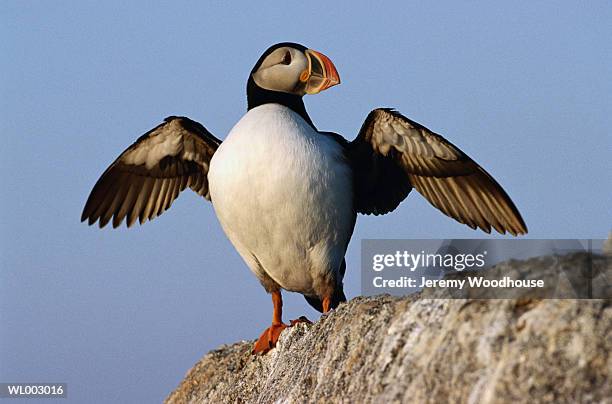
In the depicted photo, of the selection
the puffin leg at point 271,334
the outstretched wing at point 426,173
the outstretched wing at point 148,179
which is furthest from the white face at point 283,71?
the puffin leg at point 271,334

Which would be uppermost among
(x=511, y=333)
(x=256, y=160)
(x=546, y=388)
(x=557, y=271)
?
(x=256, y=160)

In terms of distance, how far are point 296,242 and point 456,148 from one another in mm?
1630

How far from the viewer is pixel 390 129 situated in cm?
851

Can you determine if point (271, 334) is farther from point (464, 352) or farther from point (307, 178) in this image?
point (464, 352)

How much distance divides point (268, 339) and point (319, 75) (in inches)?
101

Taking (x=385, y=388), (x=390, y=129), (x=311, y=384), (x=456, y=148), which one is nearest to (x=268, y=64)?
(x=390, y=129)

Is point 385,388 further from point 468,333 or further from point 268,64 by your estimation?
point 268,64

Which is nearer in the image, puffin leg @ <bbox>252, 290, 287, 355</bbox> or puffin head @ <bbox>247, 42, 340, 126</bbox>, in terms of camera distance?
puffin leg @ <bbox>252, 290, 287, 355</bbox>

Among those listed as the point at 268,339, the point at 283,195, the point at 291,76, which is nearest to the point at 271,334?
the point at 268,339

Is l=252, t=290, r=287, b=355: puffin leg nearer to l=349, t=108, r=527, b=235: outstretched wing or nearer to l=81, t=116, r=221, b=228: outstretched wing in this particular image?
l=349, t=108, r=527, b=235: outstretched wing

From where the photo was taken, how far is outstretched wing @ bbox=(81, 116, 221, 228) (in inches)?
385

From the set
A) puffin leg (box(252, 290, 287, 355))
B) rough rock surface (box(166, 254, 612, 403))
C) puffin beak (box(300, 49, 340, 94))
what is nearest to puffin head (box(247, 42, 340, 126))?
puffin beak (box(300, 49, 340, 94))

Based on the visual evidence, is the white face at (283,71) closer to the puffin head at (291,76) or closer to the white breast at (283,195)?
the puffin head at (291,76)

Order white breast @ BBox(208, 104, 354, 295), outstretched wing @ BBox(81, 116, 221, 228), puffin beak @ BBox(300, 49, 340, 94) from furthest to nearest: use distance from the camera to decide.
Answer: outstretched wing @ BBox(81, 116, 221, 228)
puffin beak @ BBox(300, 49, 340, 94)
white breast @ BBox(208, 104, 354, 295)
